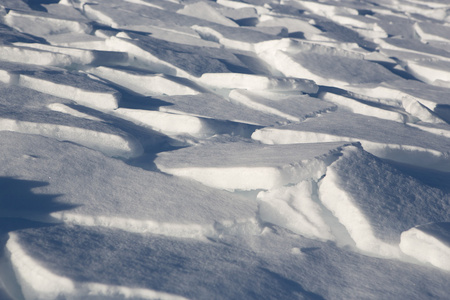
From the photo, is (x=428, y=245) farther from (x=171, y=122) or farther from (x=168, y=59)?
(x=168, y=59)

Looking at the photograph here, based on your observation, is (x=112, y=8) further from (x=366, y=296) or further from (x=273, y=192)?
(x=366, y=296)

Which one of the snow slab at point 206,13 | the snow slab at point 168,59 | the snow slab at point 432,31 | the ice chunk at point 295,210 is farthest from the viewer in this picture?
the snow slab at point 432,31

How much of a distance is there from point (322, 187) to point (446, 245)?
0.47 metres

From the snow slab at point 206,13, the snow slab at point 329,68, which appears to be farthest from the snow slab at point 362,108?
the snow slab at point 206,13

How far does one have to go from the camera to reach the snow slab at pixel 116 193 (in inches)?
61.4

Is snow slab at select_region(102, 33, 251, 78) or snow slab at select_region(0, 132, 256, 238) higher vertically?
snow slab at select_region(102, 33, 251, 78)

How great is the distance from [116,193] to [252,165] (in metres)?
0.49

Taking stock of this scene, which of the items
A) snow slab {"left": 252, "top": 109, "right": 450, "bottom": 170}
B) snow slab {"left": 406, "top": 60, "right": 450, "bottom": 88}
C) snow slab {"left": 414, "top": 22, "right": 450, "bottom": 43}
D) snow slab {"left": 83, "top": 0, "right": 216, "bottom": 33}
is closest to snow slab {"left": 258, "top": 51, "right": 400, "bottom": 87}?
snow slab {"left": 406, "top": 60, "right": 450, "bottom": 88}

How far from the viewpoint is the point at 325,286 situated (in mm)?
1412

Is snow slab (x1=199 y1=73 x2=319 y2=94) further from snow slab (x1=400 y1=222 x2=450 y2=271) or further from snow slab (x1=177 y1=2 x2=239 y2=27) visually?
snow slab (x1=177 y1=2 x2=239 y2=27)

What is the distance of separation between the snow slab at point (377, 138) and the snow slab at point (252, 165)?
23cm

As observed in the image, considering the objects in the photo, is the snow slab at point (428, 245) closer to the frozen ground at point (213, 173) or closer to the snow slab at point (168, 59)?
the frozen ground at point (213, 173)

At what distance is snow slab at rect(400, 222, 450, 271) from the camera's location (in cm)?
156

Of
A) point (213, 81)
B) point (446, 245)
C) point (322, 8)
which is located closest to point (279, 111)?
point (213, 81)
